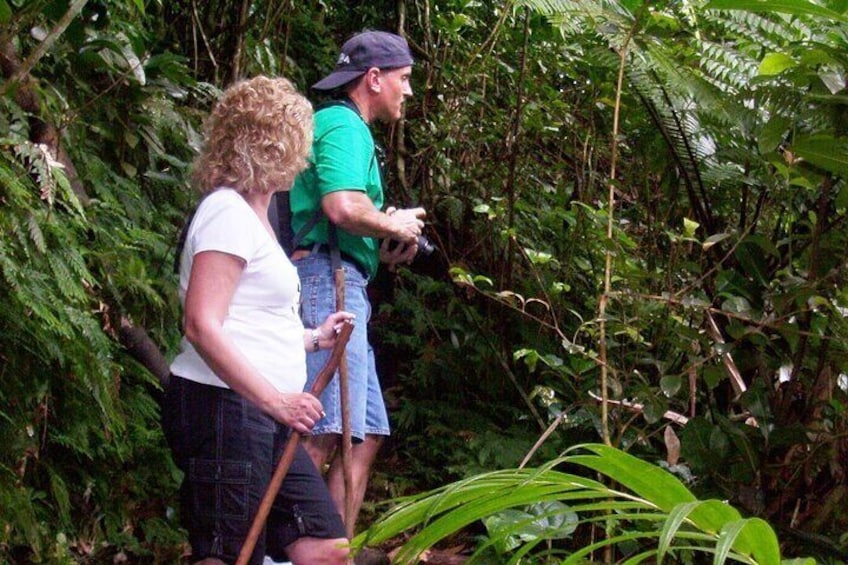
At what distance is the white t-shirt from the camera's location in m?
3.20

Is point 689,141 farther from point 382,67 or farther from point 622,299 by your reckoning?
point 382,67

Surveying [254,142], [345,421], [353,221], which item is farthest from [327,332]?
[254,142]

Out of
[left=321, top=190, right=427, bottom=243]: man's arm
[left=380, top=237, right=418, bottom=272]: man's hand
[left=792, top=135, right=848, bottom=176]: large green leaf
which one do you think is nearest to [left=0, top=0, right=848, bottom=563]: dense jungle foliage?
[left=792, top=135, right=848, bottom=176]: large green leaf

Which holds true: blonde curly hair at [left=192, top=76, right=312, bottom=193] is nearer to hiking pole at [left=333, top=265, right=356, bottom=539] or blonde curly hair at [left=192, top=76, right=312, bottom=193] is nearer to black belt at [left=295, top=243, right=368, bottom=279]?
hiking pole at [left=333, top=265, right=356, bottom=539]

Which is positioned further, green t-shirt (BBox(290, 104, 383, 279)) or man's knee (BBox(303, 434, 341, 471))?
man's knee (BBox(303, 434, 341, 471))

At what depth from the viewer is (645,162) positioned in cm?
522

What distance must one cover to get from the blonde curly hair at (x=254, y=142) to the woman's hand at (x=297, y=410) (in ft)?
2.02

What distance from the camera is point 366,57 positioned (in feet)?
14.5

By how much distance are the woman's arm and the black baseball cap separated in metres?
1.37

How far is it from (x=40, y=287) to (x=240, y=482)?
105cm

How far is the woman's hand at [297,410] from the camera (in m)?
3.18

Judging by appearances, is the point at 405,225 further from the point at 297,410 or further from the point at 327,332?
the point at 297,410

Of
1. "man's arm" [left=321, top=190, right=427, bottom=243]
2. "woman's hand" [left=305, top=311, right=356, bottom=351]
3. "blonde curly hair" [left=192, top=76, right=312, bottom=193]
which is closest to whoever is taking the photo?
"blonde curly hair" [left=192, top=76, right=312, bottom=193]

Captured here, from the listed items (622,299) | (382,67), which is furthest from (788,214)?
(382,67)
